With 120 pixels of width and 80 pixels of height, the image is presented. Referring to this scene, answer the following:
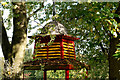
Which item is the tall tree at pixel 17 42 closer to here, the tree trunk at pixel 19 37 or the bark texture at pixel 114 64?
the tree trunk at pixel 19 37

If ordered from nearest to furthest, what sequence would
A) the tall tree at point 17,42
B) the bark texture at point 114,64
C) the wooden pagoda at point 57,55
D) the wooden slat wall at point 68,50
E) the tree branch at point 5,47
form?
1. the tall tree at point 17,42
2. the tree branch at point 5,47
3. the bark texture at point 114,64
4. the wooden pagoda at point 57,55
5. the wooden slat wall at point 68,50

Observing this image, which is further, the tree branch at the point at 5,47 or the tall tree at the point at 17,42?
the tree branch at the point at 5,47

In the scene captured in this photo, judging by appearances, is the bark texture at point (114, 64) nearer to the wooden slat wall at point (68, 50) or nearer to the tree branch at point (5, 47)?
the wooden slat wall at point (68, 50)

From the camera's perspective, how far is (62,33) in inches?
572

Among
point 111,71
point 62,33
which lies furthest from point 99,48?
point 111,71

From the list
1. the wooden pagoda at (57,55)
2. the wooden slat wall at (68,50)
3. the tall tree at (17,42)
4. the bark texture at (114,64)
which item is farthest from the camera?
the wooden slat wall at (68,50)

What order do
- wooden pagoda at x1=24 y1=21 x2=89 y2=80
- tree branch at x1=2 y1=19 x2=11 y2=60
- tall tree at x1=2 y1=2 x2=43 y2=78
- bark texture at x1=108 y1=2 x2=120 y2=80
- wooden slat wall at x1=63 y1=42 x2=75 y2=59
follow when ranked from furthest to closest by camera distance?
wooden slat wall at x1=63 y1=42 x2=75 y2=59
wooden pagoda at x1=24 y1=21 x2=89 y2=80
bark texture at x1=108 y1=2 x2=120 y2=80
tree branch at x1=2 y1=19 x2=11 y2=60
tall tree at x1=2 y1=2 x2=43 y2=78

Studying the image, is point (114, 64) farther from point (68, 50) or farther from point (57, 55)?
point (68, 50)

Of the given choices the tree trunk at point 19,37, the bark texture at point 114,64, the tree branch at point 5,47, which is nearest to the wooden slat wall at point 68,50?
the bark texture at point 114,64

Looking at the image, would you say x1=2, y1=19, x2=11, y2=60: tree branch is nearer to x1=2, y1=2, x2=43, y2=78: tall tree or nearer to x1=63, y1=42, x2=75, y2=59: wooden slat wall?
x1=2, y1=2, x2=43, y2=78: tall tree

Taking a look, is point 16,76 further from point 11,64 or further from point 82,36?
point 82,36

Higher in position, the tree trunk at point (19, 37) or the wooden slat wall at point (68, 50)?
the tree trunk at point (19, 37)

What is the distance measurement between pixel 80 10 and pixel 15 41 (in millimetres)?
6860

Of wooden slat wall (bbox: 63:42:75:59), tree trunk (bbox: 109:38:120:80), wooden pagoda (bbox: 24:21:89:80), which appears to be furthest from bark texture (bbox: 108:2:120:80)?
wooden slat wall (bbox: 63:42:75:59)
